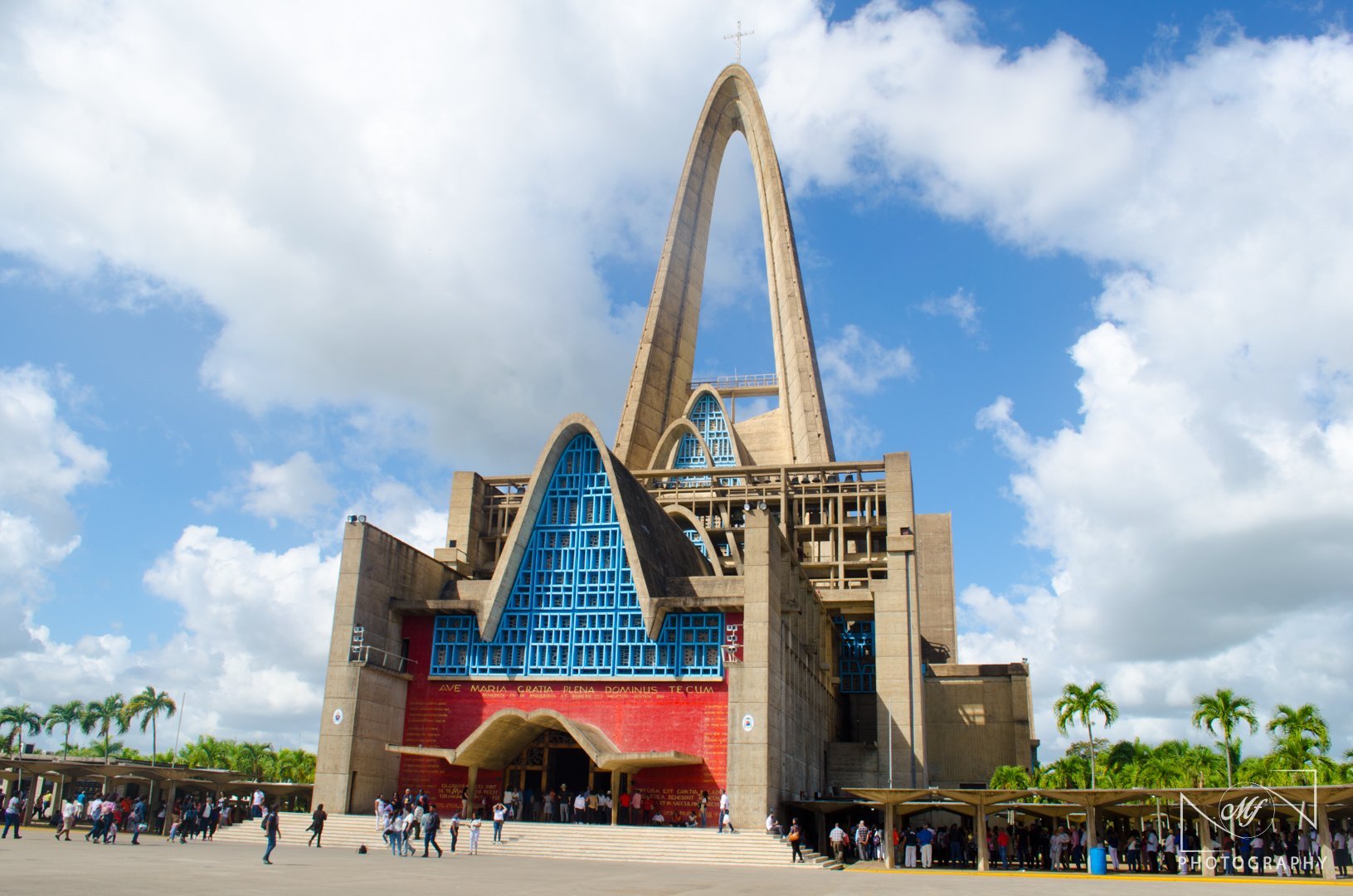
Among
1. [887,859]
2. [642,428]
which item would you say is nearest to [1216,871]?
[887,859]

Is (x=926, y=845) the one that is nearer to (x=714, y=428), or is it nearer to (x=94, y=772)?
(x=94, y=772)

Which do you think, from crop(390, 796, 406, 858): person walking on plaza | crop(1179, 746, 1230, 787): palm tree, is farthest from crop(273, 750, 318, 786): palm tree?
crop(1179, 746, 1230, 787): palm tree

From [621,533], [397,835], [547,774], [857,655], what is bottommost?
[397,835]

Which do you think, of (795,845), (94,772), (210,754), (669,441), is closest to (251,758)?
(210,754)

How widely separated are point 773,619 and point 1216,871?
12.7 meters

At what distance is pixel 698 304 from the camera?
227ft

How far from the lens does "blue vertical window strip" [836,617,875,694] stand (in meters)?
48.9

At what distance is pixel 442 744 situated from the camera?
33.9 meters

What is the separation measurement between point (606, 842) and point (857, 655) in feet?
79.8

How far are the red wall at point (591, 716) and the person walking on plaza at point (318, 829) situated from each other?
575cm

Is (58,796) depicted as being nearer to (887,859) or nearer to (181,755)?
(887,859)

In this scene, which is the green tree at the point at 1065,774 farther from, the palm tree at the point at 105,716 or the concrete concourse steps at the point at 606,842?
the palm tree at the point at 105,716

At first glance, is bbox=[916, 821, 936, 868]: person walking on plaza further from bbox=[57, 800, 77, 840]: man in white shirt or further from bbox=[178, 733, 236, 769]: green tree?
bbox=[178, 733, 236, 769]: green tree

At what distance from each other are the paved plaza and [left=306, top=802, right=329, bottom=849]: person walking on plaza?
0.61 metres
